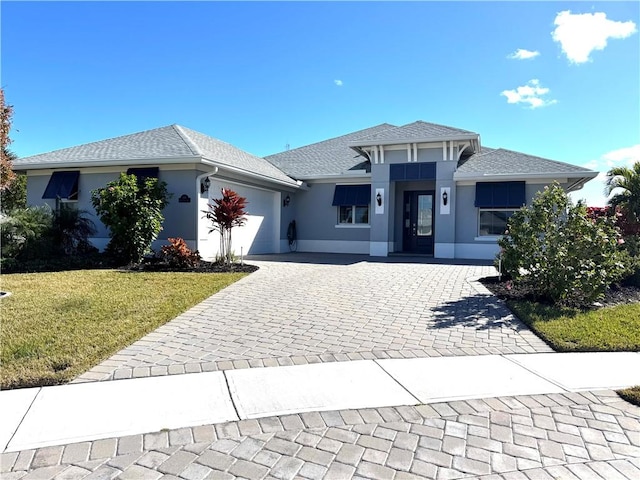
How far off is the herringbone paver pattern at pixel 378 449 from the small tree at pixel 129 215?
9685 millimetres

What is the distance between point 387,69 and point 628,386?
11972 millimetres

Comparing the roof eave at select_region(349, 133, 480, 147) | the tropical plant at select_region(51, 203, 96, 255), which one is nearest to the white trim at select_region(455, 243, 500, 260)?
the roof eave at select_region(349, 133, 480, 147)

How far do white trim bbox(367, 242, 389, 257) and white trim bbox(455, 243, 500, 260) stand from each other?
280cm

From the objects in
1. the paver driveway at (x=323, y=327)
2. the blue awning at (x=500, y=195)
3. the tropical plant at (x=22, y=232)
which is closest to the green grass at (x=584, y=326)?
the paver driveway at (x=323, y=327)

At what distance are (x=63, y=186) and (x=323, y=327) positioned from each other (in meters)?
12.5

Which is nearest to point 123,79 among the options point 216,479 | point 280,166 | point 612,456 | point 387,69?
point 280,166

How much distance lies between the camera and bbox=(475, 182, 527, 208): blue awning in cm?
1562

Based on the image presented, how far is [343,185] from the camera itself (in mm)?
18641

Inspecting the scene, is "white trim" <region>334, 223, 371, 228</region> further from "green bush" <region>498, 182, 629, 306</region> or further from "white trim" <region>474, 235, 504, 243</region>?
"green bush" <region>498, 182, 629, 306</region>

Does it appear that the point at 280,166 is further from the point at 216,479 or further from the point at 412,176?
the point at 216,479

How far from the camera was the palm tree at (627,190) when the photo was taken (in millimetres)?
10453

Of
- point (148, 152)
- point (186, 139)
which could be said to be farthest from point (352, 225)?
point (148, 152)

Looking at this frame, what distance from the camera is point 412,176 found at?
16.8 metres

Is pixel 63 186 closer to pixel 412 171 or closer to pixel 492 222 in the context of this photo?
pixel 412 171
